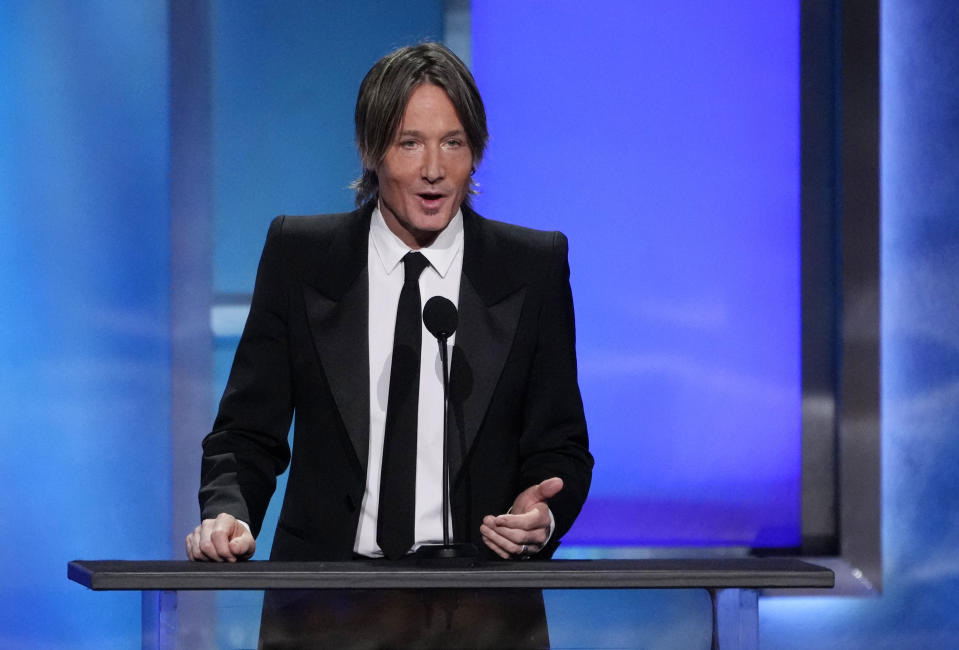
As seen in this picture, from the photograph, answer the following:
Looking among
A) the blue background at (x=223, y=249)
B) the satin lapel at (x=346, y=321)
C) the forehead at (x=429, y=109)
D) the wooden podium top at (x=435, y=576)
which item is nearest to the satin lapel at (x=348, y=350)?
the satin lapel at (x=346, y=321)

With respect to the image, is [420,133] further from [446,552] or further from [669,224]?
[669,224]

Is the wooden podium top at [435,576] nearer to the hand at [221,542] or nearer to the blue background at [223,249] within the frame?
the hand at [221,542]

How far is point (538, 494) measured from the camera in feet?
5.50

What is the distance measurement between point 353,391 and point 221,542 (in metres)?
0.41

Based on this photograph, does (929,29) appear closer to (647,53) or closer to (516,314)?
(647,53)

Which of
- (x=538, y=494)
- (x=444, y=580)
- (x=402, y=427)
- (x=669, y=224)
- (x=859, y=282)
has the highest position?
(x=669, y=224)

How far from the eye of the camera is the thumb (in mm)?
1643

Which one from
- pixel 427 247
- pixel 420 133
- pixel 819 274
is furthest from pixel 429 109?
pixel 819 274

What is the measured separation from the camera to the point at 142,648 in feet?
4.21

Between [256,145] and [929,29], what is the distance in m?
1.86

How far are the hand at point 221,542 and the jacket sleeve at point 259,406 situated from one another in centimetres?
23

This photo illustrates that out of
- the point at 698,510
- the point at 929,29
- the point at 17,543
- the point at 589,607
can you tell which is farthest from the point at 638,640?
the point at 929,29

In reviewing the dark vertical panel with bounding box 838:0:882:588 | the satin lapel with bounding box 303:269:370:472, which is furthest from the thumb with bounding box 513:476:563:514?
the dark vertical panel with bounding box 838:0:882:588

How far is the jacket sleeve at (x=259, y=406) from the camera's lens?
1.85 m
